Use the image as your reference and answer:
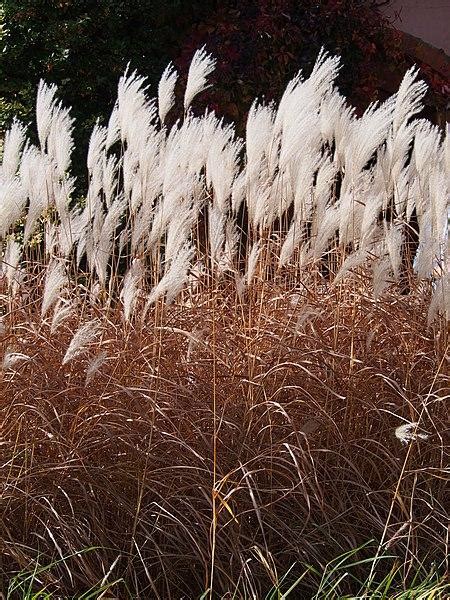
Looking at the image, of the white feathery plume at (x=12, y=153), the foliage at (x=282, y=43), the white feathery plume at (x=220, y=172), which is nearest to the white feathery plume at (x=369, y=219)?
the white feathery plume at (x=220, y=172)

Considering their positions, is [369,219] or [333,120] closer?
[369,219]

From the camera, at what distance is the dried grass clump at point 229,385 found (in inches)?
140

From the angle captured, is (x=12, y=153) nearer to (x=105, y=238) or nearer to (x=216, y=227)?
(x=105, y=238)

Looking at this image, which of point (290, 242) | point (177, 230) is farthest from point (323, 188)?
point (177, 230)

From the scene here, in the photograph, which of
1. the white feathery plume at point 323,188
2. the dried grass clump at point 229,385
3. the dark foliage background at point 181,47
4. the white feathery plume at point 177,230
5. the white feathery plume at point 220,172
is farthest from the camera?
the dark foliage background at point 181,47

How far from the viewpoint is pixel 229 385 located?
386 centimetres

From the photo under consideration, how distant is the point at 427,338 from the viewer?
156 inches

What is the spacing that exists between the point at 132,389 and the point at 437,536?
41.1 inches

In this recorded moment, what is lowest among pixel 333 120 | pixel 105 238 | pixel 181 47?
pixel 105 238

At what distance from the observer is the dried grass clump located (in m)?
3.56

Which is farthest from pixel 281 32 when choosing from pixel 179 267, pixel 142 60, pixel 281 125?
pixel 179 267

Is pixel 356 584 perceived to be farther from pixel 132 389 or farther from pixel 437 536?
pixel 132 389

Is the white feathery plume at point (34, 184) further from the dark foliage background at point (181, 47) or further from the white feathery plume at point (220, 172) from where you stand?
the dark foliage background at point (181, 47)

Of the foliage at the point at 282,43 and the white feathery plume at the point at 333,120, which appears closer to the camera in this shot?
the white feathery plume at the point at 333,120
